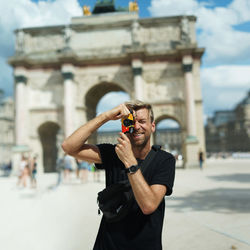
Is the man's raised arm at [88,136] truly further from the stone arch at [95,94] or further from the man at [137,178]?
the stone arch at [95,94]

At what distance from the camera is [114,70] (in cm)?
2658

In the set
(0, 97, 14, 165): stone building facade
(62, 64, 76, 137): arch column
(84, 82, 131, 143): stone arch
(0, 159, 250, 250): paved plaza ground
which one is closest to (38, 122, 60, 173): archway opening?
(62, 64, 76, 137): arch column

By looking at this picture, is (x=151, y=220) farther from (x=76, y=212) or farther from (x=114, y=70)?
(x=114, y=70)

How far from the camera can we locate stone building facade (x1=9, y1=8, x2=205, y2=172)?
2528 cm

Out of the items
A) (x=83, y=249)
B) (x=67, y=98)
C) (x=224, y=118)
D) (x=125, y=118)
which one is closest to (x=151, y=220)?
(x=125, y=118)

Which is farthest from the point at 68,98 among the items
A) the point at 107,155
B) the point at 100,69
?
the point at 107,155

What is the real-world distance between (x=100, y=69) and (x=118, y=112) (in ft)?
83.0

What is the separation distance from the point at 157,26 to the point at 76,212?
2249 cm

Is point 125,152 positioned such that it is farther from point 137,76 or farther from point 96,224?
point 137,76

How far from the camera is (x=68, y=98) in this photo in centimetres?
2550

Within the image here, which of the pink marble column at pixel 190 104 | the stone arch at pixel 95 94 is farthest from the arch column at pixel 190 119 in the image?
the stone arch at pixel 95 94

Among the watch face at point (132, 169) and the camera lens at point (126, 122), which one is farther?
the camera lens at point (126, 122)

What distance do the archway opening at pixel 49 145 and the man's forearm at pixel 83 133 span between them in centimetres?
2626

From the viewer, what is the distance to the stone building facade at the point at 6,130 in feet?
226
